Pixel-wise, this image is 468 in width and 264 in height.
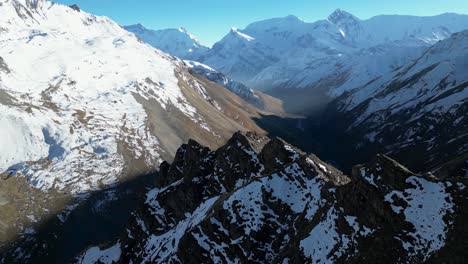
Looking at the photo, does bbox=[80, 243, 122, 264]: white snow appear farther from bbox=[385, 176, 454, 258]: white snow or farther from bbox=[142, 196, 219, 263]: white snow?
bbox=[385, 176, 454, 258]: white snow

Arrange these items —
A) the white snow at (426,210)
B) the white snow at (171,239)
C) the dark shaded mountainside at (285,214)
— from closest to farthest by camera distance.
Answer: the white snow at (426,210) → the dark shaded mountainside at (285,214) → the white snow at (171,239)

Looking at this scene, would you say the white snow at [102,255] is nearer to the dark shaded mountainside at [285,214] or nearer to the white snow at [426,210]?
the dark shaded mountainside at [285,214]

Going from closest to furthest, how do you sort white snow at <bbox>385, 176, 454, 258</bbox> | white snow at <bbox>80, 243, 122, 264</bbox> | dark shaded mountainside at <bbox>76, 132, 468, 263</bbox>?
1. white snow at <bbox>385, 176, 454, 258</bbox>
2. dark shaded mountainside at <bbox>76, 132, 468, 263</bbox>
3. white snow at <bbox>80, 243, 122, 264</bbox>

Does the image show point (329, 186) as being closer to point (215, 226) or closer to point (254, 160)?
point (215, 226)

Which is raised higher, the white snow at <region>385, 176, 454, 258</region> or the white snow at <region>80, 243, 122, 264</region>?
the white snow at <region>385, 176, 454, 258</region>

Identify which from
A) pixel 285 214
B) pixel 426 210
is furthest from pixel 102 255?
pixel 426 210

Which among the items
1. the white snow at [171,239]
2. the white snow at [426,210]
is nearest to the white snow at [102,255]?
the white snow at [171,239]

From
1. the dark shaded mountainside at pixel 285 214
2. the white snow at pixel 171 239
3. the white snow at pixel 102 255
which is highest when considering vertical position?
the dark shaded mountainside at pixel 285 214

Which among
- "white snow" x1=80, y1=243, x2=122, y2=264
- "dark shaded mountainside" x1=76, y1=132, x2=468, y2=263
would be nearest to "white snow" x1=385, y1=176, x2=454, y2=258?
"dark shaded mountainside" x1=76, y1=132, x2=468, y2=263
